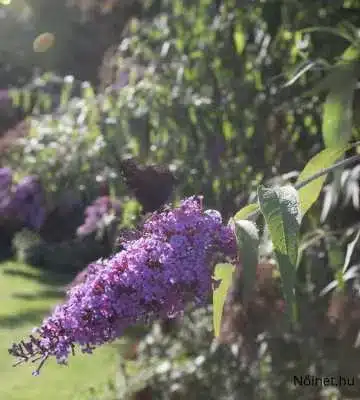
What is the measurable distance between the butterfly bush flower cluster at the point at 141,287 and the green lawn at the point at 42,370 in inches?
168

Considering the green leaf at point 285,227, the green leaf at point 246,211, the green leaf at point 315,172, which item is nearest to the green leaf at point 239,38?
the green leaf at point 315,172

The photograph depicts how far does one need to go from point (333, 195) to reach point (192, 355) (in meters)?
2.18

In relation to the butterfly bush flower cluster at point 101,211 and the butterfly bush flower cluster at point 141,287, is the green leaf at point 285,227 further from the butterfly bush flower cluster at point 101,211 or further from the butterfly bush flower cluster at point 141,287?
the butterfly bush flower cluster at point 101,211

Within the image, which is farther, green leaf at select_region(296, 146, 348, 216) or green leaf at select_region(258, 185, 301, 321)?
green leaf at select_region(296, 146, 348, 216)

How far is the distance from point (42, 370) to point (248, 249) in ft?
18.4

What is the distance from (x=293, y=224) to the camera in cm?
114

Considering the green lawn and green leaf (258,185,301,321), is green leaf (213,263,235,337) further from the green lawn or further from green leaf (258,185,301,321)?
the green lawn

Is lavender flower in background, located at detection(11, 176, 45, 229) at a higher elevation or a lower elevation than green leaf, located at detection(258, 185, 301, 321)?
higher

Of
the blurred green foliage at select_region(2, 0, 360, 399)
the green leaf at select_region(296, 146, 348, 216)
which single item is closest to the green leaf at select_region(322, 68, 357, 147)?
the green leaf at select_region(296, 146, 348, 216)

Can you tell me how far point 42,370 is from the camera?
257 inches

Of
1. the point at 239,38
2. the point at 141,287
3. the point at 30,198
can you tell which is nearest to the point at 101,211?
the point at 239,38

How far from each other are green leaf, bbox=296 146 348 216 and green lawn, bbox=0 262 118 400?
4.05 m

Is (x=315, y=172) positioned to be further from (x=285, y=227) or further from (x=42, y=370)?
(x=42, y=370)

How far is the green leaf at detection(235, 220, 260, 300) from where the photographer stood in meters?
1.15
